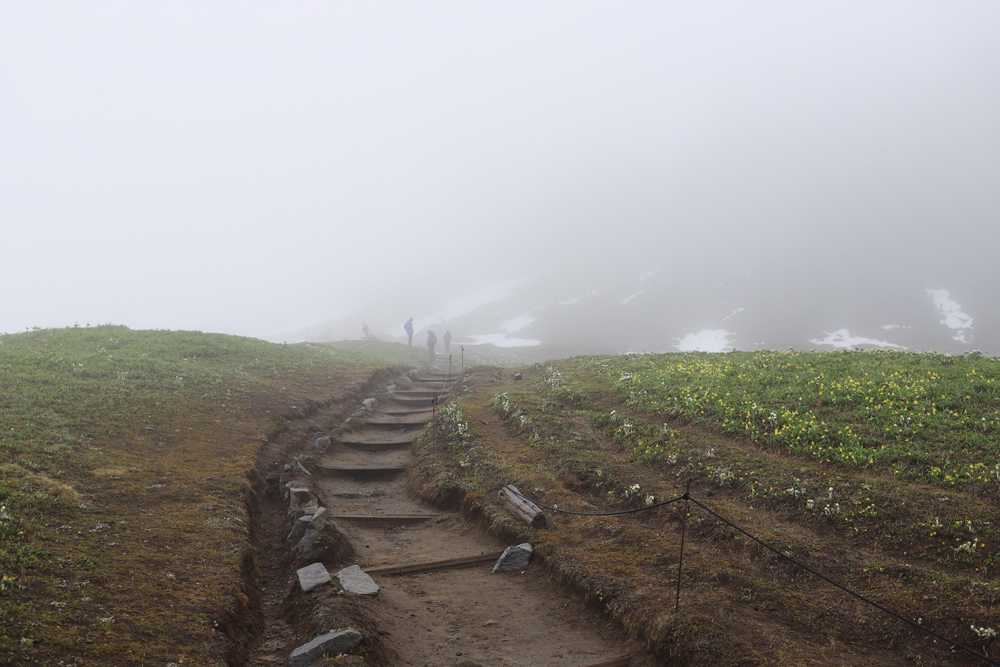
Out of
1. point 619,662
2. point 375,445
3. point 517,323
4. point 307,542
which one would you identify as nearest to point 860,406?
point 619,662

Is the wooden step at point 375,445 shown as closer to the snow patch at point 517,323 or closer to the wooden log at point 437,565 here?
the wooden log at point 437,565

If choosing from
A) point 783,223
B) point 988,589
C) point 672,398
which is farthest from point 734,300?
point 988,589

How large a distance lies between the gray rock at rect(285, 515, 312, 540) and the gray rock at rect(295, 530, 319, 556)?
524 millimetres

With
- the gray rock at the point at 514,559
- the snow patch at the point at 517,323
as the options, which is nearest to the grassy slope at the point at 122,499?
the gray rock at the point at 514,559

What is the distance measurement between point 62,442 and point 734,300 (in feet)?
449

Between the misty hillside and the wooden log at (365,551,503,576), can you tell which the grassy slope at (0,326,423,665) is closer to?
the wooden log at (365,551,503,576)

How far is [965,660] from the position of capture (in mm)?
6934

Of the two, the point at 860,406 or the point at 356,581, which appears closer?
the point at 356,581

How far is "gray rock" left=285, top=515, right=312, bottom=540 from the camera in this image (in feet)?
40.1

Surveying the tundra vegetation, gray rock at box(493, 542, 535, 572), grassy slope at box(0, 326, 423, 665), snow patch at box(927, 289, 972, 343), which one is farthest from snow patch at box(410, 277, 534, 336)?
gray rock at box(493, 542, 535, 572)

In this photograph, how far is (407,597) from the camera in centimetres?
1029

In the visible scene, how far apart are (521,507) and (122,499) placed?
9.14 metres

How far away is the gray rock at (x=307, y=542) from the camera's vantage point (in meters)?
11.3

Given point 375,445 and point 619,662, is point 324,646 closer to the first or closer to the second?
point 619,662
